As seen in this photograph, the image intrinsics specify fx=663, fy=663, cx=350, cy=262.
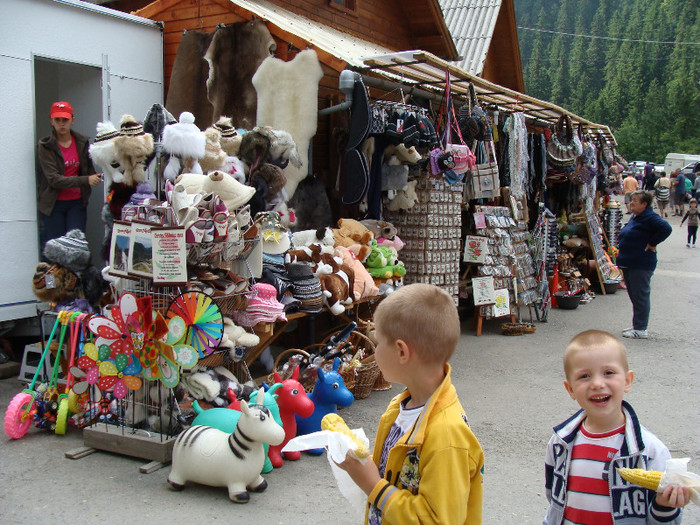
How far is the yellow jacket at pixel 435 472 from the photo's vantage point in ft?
5.78

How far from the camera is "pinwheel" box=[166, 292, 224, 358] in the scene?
13.5 ft

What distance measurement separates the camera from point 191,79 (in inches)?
287

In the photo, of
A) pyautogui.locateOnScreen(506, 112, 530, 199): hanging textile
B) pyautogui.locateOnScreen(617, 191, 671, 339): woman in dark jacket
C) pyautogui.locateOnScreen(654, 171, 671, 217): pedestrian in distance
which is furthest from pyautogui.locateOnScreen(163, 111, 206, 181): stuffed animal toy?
pyautogui.locateOnScreen(654, 171, 671, 217): pedestrian in distance

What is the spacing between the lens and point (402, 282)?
7.31 m

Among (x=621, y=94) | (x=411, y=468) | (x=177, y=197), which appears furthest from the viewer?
(x=621, y=94)

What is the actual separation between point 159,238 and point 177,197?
1.34 feet

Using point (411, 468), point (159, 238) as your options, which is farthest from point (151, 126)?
point (411, 468)

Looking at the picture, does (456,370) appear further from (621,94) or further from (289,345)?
(621,94)

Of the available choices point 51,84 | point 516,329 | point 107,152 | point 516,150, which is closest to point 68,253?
point 107,152

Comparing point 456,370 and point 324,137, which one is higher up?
point 324,137

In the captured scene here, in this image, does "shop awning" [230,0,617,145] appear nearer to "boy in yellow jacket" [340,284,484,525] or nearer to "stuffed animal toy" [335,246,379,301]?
"stuffed animal toy" [335,246,379,301]

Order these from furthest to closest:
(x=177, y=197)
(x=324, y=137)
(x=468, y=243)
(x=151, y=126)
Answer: (x=468, y=243)
(x=324, y=137)
(x=151, y=126)
(x=177, y=197)

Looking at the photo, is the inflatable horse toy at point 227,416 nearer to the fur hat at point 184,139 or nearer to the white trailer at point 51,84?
the fur hat at point 184,139

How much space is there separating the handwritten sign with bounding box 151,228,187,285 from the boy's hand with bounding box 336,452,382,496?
8.39 ft
